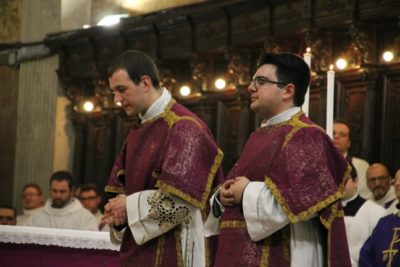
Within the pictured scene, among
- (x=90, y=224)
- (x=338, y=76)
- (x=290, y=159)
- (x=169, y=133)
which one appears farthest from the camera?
(x=338, y=76)

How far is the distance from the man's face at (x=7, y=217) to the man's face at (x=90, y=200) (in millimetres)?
971

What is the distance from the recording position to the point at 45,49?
16250 millimetres

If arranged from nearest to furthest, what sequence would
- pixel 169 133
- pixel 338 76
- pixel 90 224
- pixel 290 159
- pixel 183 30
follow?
pixel 290 159, pixel 169 133, pixel 90 224, pixel 338 76, pixel 183 30

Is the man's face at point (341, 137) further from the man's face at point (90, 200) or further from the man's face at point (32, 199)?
the man's face at point (32, 199)

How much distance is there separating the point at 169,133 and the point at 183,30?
29.2ft

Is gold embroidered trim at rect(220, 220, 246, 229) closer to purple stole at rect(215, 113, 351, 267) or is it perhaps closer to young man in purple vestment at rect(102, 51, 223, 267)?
purple stole at rect(215, 113, 351, 267)

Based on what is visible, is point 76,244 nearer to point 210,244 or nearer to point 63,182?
point 210,244

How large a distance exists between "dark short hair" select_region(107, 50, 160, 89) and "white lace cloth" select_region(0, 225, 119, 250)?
208 centimetres

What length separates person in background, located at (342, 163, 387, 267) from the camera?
22.7ft

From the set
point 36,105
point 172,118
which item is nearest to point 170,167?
point 172,118

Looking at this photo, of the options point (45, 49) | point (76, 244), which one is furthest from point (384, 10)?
point (45, 49)

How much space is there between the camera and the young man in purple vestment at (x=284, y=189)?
4.22 meters

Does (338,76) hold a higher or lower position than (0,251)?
higher

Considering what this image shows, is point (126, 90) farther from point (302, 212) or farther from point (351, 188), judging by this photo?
point (351, 188)
